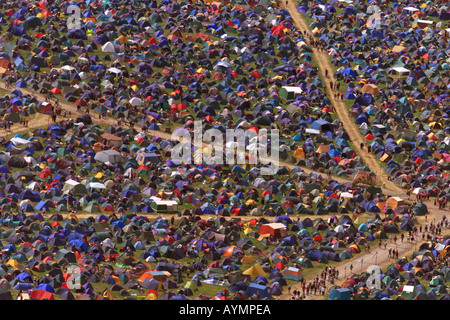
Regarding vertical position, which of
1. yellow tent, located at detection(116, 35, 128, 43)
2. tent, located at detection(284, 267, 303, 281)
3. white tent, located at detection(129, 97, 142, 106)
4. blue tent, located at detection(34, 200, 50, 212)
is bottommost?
tent, located at detection(284, 267, 303, 281)

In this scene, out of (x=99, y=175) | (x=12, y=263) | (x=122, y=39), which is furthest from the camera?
(x=122, y=39)

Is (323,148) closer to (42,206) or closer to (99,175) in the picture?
(99,175)

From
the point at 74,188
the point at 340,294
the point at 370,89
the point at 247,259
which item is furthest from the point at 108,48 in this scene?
the point at 340,294

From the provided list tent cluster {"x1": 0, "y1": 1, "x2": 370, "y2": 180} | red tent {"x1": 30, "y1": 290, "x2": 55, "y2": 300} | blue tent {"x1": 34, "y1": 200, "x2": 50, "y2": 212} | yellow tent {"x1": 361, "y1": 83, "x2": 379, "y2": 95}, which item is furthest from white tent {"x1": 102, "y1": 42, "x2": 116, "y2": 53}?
red tent {"x1": 30, "y1": 290, "x2": 55, "y2": 300}

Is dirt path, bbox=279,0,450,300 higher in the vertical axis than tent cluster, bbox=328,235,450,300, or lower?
higher

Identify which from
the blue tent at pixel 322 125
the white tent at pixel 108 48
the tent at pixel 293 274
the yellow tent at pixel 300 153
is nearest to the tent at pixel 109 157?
the yellow tent at pixel 300 153

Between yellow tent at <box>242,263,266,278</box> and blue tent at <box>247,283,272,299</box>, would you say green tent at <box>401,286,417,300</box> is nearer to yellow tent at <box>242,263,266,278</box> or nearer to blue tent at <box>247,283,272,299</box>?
blue tent at <box>247,283,272,299</box>

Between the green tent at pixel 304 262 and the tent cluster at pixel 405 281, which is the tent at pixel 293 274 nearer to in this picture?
the green tent at pixel 304 262
